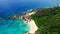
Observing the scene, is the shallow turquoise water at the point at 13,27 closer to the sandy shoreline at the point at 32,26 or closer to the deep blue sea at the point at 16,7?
the deep blue sea at the point at 16,7

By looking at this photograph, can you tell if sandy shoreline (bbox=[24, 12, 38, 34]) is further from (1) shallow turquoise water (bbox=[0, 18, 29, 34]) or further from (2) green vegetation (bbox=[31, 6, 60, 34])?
(1) shallow turquoise water (bbox=[0, 18, 29, 34])

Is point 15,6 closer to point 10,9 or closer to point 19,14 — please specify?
point 10,9

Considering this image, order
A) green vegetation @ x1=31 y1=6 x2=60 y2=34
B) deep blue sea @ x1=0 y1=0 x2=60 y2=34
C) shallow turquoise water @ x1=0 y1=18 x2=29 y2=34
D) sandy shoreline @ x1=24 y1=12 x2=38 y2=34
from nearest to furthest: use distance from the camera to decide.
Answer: green vegetation @ x1=31 y1=6 x2=60 y2=34
sandy shoreline @ x1=24 y1=12 x2=38 y2=34
shallow turquoise water @ x1=0 y1=18 x2=29 y2=34
deep blue sea @ x1=0 y1=0 x2=60 y2=34

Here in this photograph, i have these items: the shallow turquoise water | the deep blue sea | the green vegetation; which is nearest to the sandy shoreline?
the green vegetation

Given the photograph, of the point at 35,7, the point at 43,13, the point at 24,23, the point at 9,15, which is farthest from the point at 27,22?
the point at 35,7

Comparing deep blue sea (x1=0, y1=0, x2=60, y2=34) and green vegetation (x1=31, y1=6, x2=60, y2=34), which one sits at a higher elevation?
deep blue sea (x1=0, y1=0, x2=60, y2=34)

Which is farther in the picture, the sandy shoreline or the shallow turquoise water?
the shallow turquoise water

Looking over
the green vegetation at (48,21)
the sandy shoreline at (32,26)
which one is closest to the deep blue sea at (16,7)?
the sandy shoreline at (32,26)

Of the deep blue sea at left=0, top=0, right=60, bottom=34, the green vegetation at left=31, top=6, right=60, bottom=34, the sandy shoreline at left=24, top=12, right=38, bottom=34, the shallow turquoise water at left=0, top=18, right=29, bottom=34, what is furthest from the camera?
the deep blue sea at left=0, top=0, right=60, bottom=34
